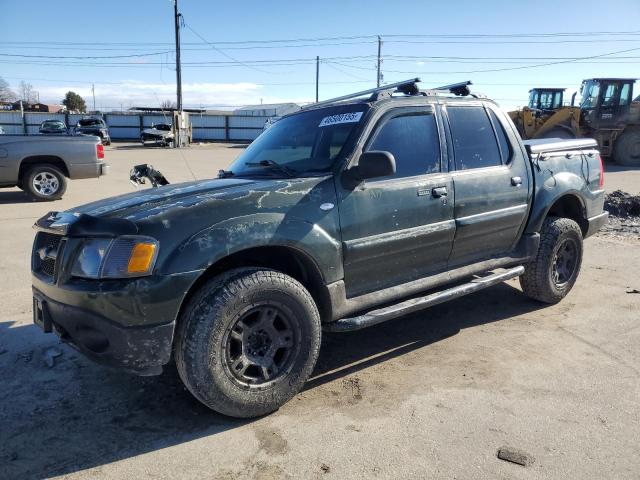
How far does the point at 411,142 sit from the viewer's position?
3893 mm

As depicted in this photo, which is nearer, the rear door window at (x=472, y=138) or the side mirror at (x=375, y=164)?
the side mirror at (x=375, y=164)

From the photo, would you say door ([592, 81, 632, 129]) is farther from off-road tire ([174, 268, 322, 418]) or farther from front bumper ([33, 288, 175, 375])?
front bumper ([33, 288, 175, 375])

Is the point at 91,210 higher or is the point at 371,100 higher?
the point at 371,100

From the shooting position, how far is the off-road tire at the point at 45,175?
10.9 metres

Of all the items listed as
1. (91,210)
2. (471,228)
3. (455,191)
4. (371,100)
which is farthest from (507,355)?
(91,210)

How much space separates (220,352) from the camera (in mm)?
2916

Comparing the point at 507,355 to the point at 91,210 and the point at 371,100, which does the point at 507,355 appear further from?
the point at 91,210

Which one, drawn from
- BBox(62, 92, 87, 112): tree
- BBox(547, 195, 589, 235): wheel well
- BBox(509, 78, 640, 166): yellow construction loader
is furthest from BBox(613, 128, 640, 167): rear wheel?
BBox(62, 92, 87, 112): tree

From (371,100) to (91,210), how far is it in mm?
2081

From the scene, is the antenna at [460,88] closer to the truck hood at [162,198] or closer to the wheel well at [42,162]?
the truck hood at [162,198]

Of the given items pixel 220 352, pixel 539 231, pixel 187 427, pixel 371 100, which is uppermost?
pixel 371 100

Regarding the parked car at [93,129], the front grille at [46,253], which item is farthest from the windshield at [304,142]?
the parked car at [93,129]

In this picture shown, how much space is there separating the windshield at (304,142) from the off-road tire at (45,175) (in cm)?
838

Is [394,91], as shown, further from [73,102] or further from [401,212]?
[73,102]
